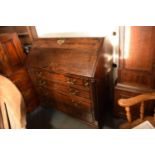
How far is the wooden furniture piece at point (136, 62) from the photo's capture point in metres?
1.29

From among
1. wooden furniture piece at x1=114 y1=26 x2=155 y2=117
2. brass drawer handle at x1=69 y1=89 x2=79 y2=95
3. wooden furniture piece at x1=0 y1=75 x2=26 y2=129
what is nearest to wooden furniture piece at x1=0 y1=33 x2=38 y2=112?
brass drawer handle at x1=69 y1=89 x2=79 y2=95

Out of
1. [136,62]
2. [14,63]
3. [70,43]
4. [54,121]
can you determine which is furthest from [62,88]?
[136,62]

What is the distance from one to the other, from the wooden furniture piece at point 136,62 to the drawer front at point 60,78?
46cm


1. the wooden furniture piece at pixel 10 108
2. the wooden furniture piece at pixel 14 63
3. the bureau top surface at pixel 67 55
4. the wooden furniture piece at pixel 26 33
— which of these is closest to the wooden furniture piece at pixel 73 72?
the bureau top surface at pixel 67 55

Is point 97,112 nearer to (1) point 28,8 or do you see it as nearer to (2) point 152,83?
(2) point 152,83

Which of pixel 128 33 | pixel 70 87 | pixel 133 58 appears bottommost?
pixel 70 87

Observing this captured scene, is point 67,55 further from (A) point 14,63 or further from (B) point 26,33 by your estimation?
(B) point 26,33

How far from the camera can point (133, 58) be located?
1.44 m

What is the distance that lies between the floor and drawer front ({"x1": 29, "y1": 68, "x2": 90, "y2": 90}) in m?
0.68

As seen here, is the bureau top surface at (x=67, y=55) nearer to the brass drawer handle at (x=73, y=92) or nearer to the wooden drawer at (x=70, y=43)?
the wooden drawer at (x=70, y=43)

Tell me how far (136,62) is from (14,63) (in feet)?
5.29
